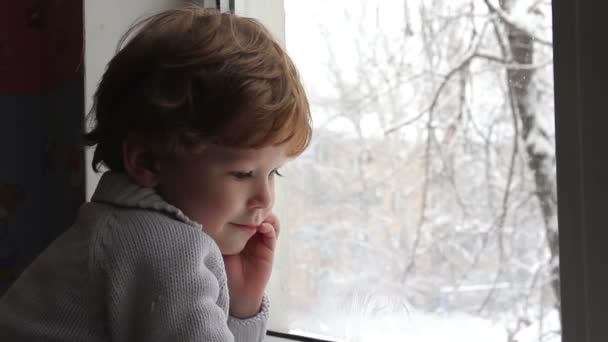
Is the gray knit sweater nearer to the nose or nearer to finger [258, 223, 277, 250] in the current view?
the nose

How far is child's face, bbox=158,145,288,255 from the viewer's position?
872 mm

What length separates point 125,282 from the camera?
792 mm

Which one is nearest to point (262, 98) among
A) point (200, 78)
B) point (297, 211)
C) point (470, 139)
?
point (200, 78)

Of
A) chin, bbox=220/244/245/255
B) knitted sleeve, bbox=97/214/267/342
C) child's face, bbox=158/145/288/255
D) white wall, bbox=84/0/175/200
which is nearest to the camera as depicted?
knitted sleeve, bbox=97/214/267/342

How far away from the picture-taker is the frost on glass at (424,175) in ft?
2.96

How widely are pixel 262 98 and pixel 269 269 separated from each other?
282 mm

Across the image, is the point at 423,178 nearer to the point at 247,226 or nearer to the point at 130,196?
the point at 247,226

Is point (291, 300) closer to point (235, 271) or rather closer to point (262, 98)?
point (235, 271)

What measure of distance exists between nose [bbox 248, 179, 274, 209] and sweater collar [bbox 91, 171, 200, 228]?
0.08m

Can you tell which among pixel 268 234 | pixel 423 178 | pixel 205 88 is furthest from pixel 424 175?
pixel 205 88

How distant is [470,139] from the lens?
0.96m

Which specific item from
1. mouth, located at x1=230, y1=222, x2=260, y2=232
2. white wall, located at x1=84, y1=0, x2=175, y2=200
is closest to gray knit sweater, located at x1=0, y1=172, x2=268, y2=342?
mouth, located at x1=230, y1=222, x2=260, y2=232

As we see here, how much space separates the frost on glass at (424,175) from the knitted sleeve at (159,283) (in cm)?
31

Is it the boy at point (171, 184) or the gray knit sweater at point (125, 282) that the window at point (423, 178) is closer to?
the boy at point (171, 184)
